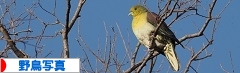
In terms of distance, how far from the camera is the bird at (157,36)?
544 centimetres

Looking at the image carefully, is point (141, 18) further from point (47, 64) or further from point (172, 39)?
point (47, 64)

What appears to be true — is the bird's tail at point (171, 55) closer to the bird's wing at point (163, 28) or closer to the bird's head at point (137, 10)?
the bird's wing at point (163, 28)

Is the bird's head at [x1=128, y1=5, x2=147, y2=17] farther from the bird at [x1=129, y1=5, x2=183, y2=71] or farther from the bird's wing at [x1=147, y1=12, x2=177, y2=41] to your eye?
the bird's wing at [x1=147, y1=12, x2=177, y2=41]

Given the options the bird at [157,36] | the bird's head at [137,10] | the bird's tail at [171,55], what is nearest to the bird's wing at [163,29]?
the bird at [157,36]

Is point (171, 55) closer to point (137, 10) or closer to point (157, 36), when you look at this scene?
point (157, 36)

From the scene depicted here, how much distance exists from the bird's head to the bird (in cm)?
4

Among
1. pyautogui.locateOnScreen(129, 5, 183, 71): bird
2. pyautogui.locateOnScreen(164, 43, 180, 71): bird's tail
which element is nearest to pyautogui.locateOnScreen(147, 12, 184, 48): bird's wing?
pyautogui.locateOnScreen(129, 5, 183, 71): bird

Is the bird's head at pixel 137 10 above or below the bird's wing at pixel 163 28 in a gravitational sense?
above

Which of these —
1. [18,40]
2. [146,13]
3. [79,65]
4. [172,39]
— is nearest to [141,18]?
[146,13]

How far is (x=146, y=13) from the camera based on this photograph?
581 centimetres

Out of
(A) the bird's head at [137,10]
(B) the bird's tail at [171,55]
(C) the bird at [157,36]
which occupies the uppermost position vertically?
(A) the bird's head at [137,10]

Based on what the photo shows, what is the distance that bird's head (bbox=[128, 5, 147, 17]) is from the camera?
592cm

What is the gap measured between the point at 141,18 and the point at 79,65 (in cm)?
84

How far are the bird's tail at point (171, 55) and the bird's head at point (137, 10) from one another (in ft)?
1.71
